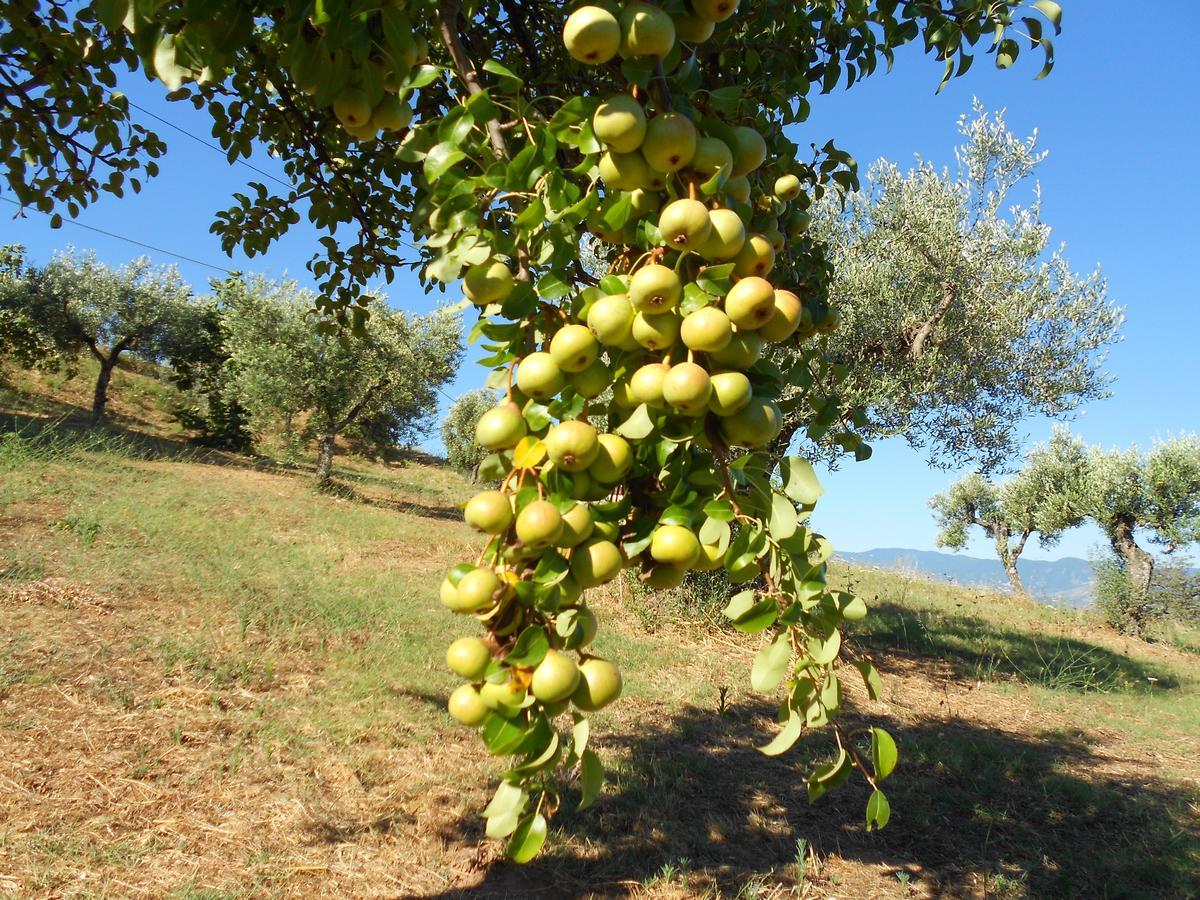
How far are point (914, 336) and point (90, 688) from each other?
10.9m

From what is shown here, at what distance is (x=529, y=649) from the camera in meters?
0.99

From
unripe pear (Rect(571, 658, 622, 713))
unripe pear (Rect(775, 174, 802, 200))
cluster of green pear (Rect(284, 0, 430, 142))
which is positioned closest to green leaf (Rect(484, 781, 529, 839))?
unripe pear (Rect(571, 658, 622, 713))

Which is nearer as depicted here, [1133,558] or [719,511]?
[719,511]

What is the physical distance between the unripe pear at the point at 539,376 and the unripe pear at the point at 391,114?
791 mm

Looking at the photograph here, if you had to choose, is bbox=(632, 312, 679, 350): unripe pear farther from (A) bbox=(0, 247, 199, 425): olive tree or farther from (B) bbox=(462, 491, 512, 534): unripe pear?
(A) bbox=(0, 247, 199, 425): olive tree

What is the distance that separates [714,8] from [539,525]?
0.99 m

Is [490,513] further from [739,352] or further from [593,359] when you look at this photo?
[739,352]

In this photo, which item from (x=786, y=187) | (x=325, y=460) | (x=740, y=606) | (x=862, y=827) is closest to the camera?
(x=740, y=606)

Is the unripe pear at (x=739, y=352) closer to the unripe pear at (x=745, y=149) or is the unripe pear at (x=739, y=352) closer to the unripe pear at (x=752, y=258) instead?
the unripe pear at (x=752, y=258)

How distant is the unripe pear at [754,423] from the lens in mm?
1118

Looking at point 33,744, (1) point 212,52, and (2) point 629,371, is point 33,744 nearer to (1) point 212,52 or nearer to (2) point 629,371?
(1) point 212,52

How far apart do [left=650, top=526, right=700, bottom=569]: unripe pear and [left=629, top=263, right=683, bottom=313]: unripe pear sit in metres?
0.35

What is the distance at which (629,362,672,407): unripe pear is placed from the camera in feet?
3.50

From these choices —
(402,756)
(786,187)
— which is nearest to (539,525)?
(786,187)
